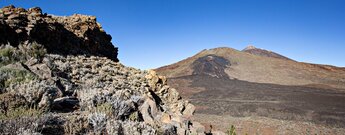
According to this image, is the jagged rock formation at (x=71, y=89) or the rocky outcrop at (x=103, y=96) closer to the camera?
the jagged rock formation at (x=71, y=89)

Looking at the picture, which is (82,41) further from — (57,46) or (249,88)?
(249,88)

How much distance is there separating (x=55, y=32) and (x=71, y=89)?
17.5 ft

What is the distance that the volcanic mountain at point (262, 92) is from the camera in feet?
63.5

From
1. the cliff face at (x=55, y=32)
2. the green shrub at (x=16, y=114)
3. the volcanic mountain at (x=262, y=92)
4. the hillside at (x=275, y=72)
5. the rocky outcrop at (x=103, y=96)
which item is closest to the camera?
the green shrub at (x=16, y=114)

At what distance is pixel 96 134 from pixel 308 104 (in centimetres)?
2725

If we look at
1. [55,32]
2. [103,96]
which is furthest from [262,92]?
[103,96]

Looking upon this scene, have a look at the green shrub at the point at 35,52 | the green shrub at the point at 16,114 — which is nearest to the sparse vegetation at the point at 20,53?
the green shrub at the point at 35,52

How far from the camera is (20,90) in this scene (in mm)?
4578

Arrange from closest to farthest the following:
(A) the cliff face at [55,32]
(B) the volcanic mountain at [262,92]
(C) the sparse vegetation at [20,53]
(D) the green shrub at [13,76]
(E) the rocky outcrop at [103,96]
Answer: (E) the rocky outcrop at [103,96] < (D) the green shrub at [13,76] < (C) the sparse vegetation at [20,53] < (A) the cliff face at [55,32] < (B) the volcanic mountain at [262,92]

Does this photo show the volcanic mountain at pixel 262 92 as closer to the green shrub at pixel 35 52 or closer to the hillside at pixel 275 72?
the hillside at pixel 275 72

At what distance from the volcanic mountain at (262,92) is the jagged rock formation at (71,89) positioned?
6564mm

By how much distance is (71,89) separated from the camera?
6.07 metres

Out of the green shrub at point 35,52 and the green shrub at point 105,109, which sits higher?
the green shrub at point 35,52

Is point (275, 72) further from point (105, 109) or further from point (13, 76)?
point (13, 76)
